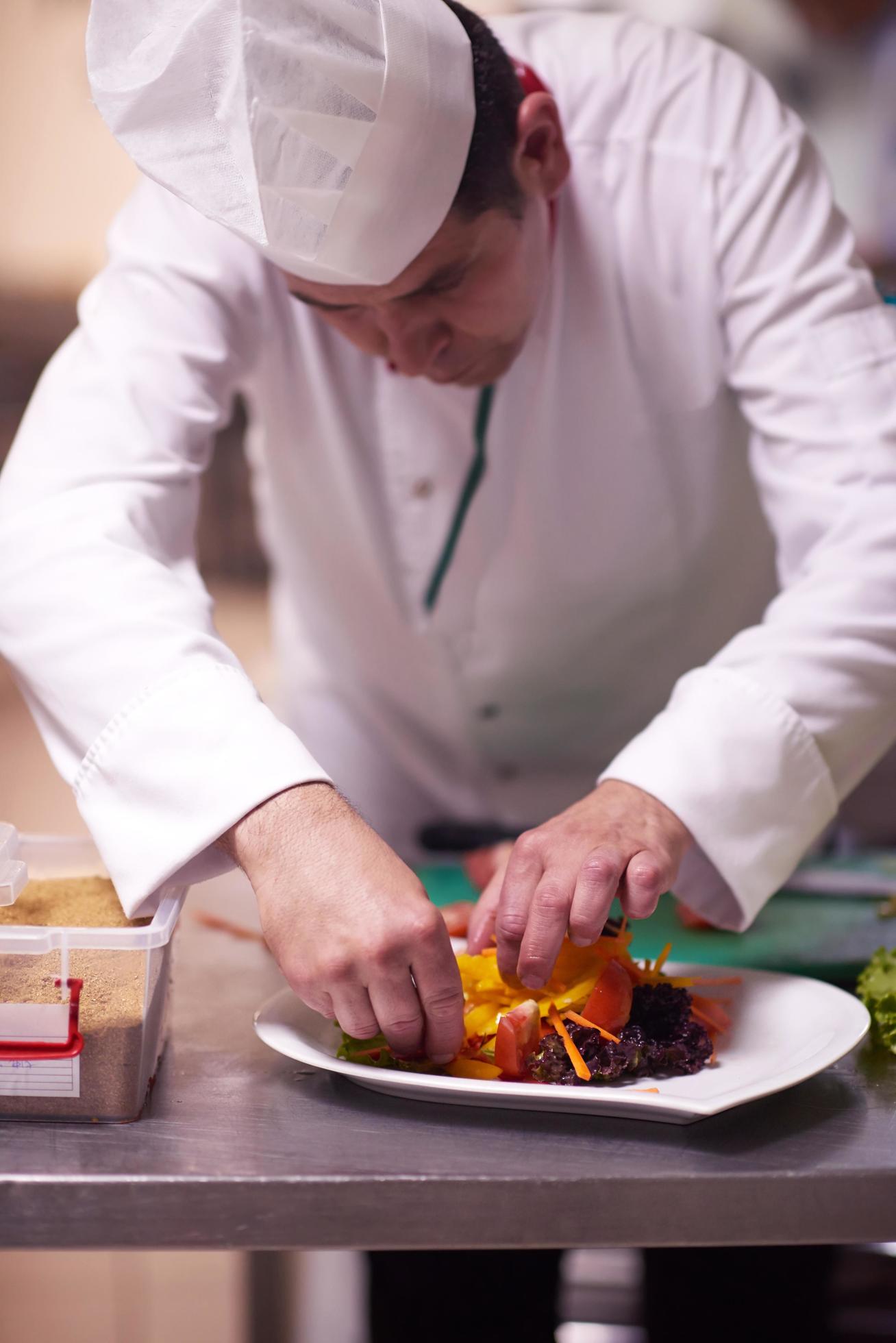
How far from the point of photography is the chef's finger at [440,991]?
3.12 feet

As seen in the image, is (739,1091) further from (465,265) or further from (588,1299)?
(588,1299)

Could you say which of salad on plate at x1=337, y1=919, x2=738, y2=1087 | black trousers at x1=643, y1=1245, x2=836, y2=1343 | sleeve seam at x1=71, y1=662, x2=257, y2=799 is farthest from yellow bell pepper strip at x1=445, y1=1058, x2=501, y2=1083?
A: black trousers at x1=643, y1=1245, x2=836, y2=1343

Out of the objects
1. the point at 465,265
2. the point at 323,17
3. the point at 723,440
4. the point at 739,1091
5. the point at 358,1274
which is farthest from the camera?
the point at 358,1274

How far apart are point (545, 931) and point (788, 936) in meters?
0.60

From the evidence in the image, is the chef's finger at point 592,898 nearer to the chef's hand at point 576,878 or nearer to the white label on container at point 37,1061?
the chef's hand at point 576,878

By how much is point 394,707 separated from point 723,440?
0.68 meters

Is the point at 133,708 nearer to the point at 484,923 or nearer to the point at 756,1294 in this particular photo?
the point at 484,923

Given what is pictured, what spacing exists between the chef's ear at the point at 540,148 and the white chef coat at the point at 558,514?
175 mm

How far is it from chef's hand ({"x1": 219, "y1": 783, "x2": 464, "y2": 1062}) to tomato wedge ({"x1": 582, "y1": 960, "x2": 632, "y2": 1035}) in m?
0.11

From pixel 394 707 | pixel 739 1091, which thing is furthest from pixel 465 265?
pixel 394 707

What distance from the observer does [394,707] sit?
2066 mm

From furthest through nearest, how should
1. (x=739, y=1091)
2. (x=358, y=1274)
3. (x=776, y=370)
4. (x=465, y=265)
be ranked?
(x=358, y=1274), (x=776, y=370), (x=465, y=265), (x=739, y=1091)

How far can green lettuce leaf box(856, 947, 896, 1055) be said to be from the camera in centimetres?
113

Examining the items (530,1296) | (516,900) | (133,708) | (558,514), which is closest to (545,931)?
(516,900)
